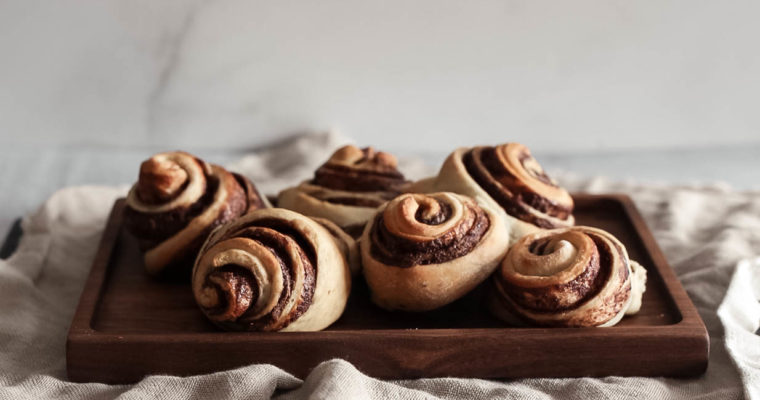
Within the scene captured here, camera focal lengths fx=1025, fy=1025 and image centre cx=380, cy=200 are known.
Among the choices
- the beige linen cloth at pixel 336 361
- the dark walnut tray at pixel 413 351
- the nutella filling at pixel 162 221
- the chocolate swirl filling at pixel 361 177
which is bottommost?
the beige linen cloth at pixel 336 361

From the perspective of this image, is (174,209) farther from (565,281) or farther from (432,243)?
(565,281)

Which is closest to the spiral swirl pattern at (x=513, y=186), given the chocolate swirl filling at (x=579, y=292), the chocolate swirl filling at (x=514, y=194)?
the chocolate swirl filling at (x=514, y=194)

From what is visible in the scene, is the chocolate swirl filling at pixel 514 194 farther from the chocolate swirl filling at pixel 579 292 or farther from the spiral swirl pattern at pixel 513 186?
the chocolate swirl filling at pixel 579 292

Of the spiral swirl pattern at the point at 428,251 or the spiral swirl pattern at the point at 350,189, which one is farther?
the spiral swirl pattern at the point at 350,189

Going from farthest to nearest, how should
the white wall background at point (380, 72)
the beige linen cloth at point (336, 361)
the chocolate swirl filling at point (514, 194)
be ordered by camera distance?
the white wall background at point (380, 72) < the chocolate swirl filling at point (514, 194) < the beige linen cloth at point (336, 361)

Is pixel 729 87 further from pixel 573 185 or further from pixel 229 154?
pixel 229 154

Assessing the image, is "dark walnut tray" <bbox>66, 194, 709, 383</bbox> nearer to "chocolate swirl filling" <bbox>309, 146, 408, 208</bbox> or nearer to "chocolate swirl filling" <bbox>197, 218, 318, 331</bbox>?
"chocolate swirl filling" <bbox>197, 218, 318, 331</bbox>
